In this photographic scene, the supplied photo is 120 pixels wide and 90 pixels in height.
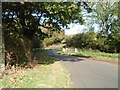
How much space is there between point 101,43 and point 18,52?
619 inches

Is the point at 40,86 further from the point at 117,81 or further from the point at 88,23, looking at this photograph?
the point at 88,23

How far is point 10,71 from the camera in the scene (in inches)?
232

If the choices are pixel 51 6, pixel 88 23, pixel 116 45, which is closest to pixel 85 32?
pixel 88 23

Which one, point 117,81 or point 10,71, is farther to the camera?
point 10,71

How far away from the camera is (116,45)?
17609mm

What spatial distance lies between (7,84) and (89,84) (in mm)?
3439

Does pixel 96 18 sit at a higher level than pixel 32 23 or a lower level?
higher

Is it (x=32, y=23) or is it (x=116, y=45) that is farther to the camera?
(x=116, y=45)

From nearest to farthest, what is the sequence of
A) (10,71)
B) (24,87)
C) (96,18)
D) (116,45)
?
(24,87) → (10,71) → (116,45) → (96,18)

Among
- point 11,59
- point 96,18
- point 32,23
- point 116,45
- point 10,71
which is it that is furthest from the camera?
point 96,18

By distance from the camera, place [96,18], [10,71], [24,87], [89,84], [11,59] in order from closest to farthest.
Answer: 1. [24,87]
2. [89,84]
3. [10,71]
4. [11,59]
5. [96,18]

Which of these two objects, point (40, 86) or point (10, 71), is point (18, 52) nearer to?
point (10, 71)

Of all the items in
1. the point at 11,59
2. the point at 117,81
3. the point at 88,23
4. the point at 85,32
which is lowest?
the point at 117,81

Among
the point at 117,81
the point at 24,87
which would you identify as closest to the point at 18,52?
the point at 24,87
